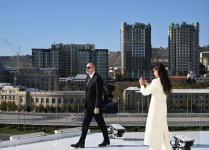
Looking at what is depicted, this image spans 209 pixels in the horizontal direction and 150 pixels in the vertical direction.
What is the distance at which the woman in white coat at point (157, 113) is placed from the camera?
2736 millimetres

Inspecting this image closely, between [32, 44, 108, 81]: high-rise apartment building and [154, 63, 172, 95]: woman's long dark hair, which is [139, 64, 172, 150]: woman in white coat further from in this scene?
[32, 44, 108, 81]: high-rise apartment building

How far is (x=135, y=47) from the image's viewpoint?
160ft

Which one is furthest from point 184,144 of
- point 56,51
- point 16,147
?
point 56,51

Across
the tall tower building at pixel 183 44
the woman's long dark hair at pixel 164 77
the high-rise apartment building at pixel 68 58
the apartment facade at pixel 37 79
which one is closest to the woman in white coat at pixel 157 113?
the woman's long dark hair at pixel 164 77

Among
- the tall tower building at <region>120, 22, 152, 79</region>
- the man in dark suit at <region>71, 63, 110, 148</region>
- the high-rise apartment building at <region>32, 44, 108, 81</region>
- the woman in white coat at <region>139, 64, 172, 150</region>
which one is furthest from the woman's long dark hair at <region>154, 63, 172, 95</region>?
the tall tower building at <region>120, 22, 152, 79</region>

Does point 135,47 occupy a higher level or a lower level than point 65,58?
higher

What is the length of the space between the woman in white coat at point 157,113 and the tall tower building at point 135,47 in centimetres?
4251

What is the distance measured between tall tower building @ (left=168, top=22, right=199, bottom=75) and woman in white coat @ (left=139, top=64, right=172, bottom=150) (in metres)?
43.2

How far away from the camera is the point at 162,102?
9.12ft

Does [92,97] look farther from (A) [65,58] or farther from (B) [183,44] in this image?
(A) [65,58]

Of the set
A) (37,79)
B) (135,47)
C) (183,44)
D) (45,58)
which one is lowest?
(37,79)

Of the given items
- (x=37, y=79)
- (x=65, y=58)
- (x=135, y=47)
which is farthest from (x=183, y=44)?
(x=37, y=79)

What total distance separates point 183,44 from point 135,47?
201 inches

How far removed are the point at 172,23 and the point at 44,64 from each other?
14.0 m
